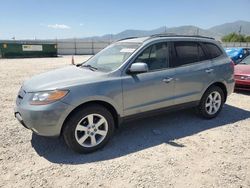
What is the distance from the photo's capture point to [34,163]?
11.1 ft

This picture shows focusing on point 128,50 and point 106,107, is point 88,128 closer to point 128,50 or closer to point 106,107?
point 106,107

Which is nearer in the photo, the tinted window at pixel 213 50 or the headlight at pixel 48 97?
the headlight at pixel 48 97

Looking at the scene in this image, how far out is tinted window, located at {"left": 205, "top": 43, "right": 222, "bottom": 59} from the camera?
5039mm

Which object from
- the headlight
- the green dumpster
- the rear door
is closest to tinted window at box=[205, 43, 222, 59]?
the rear door

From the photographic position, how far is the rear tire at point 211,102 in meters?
4.94

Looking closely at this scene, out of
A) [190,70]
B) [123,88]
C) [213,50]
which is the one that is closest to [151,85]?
[123,88]

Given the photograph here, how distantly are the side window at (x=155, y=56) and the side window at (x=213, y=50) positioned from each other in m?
1.25

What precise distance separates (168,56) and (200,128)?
5.21 ft

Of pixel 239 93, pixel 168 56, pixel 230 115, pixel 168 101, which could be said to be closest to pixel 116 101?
pixel 168 101

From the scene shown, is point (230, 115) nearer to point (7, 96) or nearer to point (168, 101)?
point (168, 101)

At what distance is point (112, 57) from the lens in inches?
173

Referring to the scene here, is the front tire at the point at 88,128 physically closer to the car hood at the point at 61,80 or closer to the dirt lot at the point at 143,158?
the dirt lot at the point at 143,158

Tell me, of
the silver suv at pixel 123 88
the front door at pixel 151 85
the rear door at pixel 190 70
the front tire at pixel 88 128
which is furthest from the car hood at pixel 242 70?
the front tire at pixel 88 128

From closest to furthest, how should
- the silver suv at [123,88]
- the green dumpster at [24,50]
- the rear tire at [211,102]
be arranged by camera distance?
the silver suv at [123,88] → the rear tire at [211,102] → the green dumpster at [24,50]
